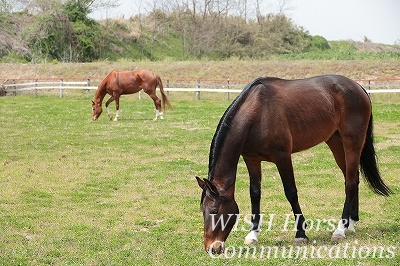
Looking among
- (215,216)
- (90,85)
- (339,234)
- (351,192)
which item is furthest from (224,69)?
(215,216)

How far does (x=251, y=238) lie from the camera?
19.8 feet

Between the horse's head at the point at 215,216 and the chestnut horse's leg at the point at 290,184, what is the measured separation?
0.81 metres

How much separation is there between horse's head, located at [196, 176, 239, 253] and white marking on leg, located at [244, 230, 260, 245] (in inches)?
33.3

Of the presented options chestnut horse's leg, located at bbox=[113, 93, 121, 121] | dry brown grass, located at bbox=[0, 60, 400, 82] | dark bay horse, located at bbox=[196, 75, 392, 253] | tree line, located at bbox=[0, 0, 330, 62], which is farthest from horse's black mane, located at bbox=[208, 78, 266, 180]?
tree line, located at bbox=[0, 0, 330, 62]

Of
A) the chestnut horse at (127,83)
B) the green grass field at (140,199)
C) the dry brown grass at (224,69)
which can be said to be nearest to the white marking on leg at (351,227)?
the green grass field at (140,199)

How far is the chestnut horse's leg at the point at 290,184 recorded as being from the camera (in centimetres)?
575

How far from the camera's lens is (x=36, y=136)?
51.3 ft

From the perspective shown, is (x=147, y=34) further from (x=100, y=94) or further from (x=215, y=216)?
(x=215, y=216)

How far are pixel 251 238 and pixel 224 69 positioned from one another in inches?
1145

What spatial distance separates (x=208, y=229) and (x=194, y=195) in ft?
11.4

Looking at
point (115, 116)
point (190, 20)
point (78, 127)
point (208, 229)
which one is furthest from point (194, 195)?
point (190, 20)

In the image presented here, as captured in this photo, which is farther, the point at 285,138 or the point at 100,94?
the point at 100,94

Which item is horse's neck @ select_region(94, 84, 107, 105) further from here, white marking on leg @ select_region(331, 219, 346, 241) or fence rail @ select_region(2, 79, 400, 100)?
white marking on leg @ select_region(331, 219, 346, 241)

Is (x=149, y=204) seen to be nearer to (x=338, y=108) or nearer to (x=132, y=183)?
(x=132, y=183)
